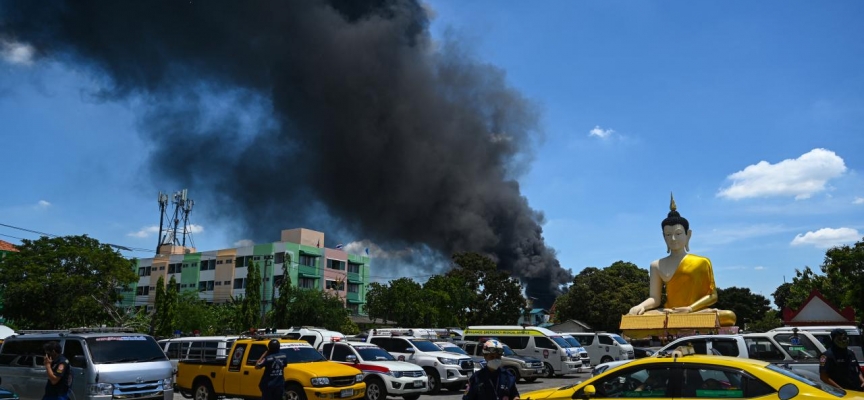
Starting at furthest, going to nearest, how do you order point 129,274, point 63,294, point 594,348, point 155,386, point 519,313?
point 519,313 → point 129,274 → point 63,294 → point 594,348 → point 155,386

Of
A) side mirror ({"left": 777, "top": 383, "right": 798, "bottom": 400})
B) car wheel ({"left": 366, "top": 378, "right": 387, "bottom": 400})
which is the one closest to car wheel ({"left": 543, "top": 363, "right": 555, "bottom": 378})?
car wheel ({"left": 366, "top": 378, "right": 387, "bottom": 400})

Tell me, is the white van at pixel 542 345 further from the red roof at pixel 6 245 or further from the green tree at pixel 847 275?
the red roof at pixel 6 245

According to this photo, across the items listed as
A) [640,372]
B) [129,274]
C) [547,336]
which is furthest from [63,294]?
[640,372]

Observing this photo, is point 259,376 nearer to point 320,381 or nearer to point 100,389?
point 320,381

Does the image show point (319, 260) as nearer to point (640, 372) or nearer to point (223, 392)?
point (223, 392)

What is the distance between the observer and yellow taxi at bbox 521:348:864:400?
21.1ft

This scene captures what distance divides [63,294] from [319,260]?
3367 centimetres

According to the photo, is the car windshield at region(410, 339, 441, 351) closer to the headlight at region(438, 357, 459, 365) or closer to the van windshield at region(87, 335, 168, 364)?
the headlight at region(438, 357, 459, 365)

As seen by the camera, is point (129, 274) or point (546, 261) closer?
point (129, 274)

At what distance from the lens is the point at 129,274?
141 feet

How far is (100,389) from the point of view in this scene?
36.8ft

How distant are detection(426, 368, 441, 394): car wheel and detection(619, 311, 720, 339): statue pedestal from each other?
12142mm

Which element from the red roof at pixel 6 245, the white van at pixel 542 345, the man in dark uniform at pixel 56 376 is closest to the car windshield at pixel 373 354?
the white van at pixel 542 345

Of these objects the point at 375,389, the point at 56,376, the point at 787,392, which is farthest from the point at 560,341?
the point at 56,376
